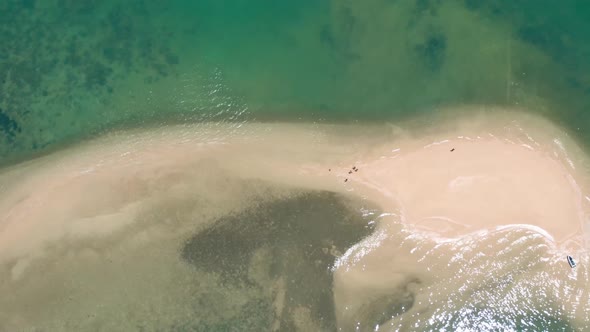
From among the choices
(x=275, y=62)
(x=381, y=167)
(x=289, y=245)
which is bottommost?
(x=289, y=245)

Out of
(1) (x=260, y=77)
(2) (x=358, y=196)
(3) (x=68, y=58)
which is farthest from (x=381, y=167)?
(3) (x=68, y=58)

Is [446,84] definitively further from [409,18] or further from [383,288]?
[383,288]

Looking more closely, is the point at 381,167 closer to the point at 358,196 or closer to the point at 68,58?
the point at 358,196

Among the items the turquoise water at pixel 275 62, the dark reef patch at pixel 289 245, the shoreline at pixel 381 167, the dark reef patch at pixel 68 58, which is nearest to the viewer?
the dark reef patch at pixel 289 245

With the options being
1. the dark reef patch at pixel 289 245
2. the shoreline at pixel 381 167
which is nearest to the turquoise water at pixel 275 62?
the shoreline at pixel 381 167

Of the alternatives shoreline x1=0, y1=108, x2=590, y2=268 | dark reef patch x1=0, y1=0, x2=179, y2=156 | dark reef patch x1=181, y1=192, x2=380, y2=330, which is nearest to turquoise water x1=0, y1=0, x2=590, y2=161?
dark reef patch x1=0, y1=0, x2=179, y2=156

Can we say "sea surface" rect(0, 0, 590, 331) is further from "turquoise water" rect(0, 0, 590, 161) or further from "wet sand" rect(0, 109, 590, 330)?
"wet sand" rect(0, 109, 590, 330)

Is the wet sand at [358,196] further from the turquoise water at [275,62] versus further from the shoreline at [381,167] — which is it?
the turquoise water at [275,62]
